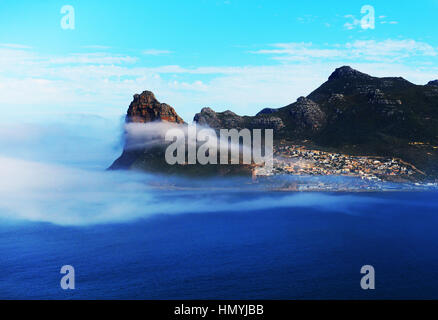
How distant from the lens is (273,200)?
178 meters

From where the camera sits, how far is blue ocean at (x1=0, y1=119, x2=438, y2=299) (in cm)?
7625

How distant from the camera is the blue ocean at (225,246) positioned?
7625 centimetres

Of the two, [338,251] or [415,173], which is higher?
[415,173]

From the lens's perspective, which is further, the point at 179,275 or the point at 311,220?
the point at 311,220

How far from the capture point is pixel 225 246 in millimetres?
108938

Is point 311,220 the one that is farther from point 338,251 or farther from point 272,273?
point 272,273
